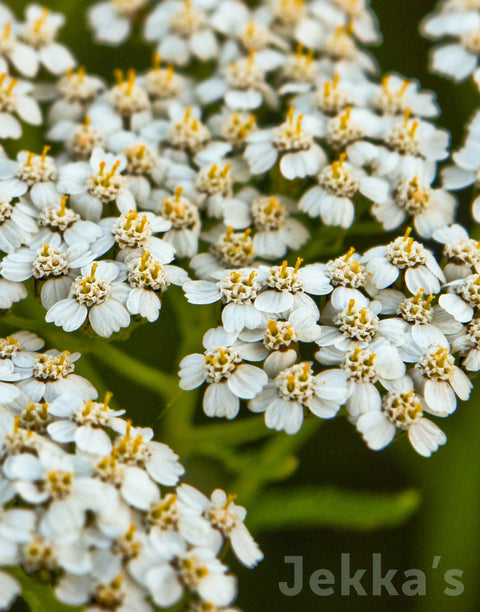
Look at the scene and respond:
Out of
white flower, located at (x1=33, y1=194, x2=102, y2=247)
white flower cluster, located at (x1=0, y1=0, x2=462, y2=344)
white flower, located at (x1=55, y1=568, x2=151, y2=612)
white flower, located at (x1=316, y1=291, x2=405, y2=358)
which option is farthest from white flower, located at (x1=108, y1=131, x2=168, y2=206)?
white flower, located at (x1=55, y1=568, x2=151, y2=612)

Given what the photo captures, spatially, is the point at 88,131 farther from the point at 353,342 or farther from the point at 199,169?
the point at 353,342

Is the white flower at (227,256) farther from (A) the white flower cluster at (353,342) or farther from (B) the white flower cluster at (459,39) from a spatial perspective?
(B) the white flower cluster at (459,39)

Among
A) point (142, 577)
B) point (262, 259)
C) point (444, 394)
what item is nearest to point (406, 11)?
point (262, 259)

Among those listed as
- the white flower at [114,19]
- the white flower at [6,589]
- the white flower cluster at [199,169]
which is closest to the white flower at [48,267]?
the white flower cluster at [199,169]

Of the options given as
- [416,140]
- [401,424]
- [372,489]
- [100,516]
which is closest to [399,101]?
[416,140]

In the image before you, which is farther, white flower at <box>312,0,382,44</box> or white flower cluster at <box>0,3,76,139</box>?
white flower at <box>312,0,382,44</box>

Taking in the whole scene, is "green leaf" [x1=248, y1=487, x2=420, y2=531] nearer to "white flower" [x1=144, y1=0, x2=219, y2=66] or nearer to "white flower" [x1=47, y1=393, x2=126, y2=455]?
"white flower" [x1=47, y1=393, x2=126, y2=455]

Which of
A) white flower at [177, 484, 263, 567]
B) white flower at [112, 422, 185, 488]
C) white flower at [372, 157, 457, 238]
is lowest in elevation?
white flower at [177, 484, 263, 567]
